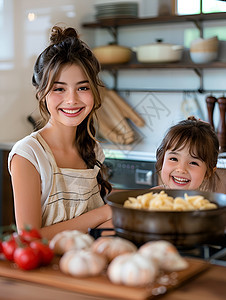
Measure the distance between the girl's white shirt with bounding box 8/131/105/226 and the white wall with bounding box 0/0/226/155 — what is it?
6.99ft

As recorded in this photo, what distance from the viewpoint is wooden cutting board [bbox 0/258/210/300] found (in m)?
1.13

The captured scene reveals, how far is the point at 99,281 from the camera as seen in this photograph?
1.19m

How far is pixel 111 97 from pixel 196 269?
11.5ft

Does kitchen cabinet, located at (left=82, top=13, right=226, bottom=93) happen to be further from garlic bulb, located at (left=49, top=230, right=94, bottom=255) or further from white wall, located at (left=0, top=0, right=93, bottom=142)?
garlic bulb, located at (left=49, top=230, right=94, bottom=255)

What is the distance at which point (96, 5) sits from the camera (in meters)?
4.80

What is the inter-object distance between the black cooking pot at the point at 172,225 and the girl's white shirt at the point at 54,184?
2.08 feet

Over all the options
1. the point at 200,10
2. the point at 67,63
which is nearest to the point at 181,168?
the point at 67,63

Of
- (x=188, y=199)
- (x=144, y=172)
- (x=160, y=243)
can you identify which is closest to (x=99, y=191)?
(x=188, y=199)

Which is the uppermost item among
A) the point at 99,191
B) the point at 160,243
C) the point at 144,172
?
the point at 160,243

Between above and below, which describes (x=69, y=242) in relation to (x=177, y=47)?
below

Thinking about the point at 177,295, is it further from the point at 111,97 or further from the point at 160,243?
the point at 111,97

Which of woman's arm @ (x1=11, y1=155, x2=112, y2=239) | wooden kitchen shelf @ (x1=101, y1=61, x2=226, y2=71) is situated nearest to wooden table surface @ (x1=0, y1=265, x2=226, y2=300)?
woman's arm @ (x1=11, y1=155, x2=112, y2=239)

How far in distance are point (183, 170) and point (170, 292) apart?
1.17 m

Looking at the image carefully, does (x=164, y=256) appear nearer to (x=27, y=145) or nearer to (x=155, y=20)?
(x=27, y=145)
